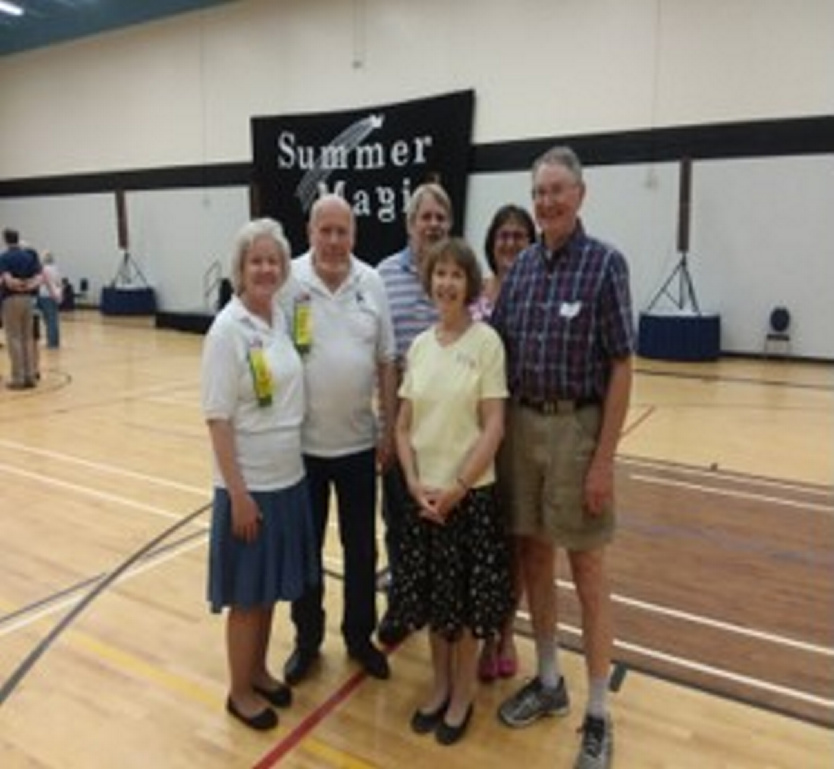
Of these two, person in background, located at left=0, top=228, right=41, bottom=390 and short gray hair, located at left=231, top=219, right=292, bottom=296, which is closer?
short gray hair, located at left=231, top=219, right=292, bottom=296

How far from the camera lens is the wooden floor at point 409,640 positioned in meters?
2.57

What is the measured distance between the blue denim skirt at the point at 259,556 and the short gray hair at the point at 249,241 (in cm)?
67

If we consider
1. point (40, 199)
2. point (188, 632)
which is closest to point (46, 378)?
point (188, 632)

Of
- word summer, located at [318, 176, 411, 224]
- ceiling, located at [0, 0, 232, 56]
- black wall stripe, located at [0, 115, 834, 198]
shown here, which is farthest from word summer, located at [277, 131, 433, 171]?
ceiling, located at [0, 0, 232, 56]

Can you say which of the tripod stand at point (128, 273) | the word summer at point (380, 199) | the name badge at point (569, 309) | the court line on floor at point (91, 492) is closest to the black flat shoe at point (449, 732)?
the name badge at point (569, 309)

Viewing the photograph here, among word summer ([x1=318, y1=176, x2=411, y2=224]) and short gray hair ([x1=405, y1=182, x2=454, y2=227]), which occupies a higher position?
word summer ([x1=318, y1=176, x2=411, y2=224])

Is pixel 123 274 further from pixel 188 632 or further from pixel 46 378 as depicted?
pixel 188 632

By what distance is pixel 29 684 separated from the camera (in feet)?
9.67

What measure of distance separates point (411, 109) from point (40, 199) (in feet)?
33.9

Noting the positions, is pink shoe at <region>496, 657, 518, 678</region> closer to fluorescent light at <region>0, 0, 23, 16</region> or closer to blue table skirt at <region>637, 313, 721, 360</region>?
blue table skirt at <region>637, 313, 721, 360</region>

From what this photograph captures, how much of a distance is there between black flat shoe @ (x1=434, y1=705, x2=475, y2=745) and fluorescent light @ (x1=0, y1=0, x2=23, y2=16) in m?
16.6

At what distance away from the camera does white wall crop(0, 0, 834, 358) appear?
9836mm

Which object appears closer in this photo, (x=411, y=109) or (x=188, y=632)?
(x=188, y=632)

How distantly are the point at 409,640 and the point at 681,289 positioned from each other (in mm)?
8605
